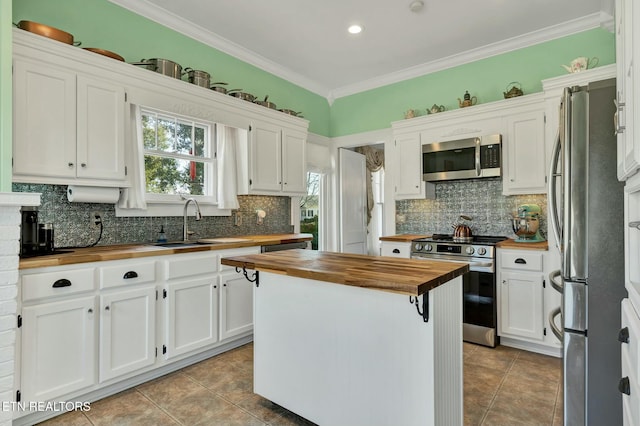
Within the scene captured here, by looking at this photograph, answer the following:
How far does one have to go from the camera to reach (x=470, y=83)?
392 cm

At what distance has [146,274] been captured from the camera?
2395 mm

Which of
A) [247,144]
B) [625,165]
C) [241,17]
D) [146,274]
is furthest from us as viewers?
[247,144]

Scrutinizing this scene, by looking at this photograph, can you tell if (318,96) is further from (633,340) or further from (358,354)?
(633,340)

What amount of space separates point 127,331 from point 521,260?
328 cm

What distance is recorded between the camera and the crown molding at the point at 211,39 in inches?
116

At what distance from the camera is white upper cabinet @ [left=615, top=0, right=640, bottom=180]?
42.6 inches

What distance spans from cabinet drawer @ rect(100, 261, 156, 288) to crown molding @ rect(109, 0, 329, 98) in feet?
7.26

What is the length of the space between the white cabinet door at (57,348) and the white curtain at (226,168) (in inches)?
63.9

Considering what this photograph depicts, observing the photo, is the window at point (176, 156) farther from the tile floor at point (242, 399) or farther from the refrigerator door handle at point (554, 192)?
the refrigerator door handle at point (554, 192)

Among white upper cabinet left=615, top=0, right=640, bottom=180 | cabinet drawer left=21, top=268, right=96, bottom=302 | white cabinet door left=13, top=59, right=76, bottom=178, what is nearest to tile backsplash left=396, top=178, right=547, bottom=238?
white upper cabinet left=615, top=0, right=640, bottom=180

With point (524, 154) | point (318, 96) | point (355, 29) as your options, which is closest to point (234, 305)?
point (355, 29)

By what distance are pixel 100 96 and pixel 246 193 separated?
158 cm

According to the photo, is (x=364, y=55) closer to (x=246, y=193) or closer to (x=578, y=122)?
(x=246, y=193)

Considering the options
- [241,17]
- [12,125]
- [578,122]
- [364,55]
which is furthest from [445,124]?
[12,125]
